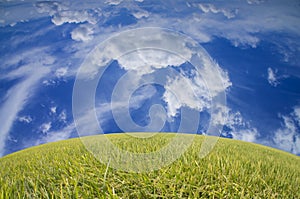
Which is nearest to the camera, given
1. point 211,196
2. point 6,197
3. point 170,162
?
point 6,197

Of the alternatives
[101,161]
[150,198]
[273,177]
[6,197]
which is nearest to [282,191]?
[273,177]

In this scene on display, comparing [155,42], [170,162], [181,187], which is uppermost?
[155,42]

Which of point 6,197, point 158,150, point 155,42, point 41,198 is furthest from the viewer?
point 155,42

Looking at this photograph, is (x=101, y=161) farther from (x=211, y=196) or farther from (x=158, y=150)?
(x=211, y=196)

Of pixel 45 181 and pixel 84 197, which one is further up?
pixel 45 181

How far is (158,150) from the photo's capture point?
15.0 ft

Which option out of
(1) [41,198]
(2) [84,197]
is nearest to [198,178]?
(2) [84,197]

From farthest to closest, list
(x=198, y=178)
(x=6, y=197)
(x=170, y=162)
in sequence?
(x=170, y=162) < (x=198, y=178) < (x=6, y=197)

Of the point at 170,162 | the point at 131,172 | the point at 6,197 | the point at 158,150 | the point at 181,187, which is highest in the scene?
the point at 158,150

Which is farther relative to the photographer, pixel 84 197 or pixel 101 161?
pixel 101 161

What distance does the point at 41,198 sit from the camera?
276 centimetres

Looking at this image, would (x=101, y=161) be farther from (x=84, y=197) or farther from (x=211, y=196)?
(x=211, y=196)

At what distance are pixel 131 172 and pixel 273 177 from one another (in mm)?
2193

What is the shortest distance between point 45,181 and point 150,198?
4.76ft
